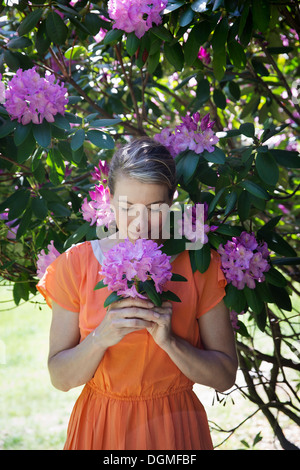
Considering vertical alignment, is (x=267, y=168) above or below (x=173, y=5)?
below

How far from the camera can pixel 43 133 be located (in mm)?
1598

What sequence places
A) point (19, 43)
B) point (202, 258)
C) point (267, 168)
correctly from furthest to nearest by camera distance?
point (19, 43) < point (267, 168) < point (202, 258)

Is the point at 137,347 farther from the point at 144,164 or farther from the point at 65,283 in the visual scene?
the point at 144,164

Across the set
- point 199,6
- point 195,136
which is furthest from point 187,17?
point 195,136

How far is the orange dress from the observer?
1384mm

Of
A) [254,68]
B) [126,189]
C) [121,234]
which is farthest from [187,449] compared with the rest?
[254,68]

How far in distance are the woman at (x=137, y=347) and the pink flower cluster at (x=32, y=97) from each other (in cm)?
29

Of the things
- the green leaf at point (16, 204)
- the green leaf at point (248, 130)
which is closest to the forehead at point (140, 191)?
the green leaf at point (248, 130)

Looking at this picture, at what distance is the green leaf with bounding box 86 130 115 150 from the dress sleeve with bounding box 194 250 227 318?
1.42ft

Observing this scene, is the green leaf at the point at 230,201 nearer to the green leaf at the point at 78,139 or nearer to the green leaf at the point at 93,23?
the green leaf at the point at 78,139

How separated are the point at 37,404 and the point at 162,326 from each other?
2623 millimetres

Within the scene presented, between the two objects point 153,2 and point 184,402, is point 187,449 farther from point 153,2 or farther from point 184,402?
point 153,2

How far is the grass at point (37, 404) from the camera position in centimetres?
296

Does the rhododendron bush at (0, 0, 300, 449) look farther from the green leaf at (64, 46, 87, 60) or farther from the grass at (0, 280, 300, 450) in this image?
the grass at (0, 280, 300, 450)
